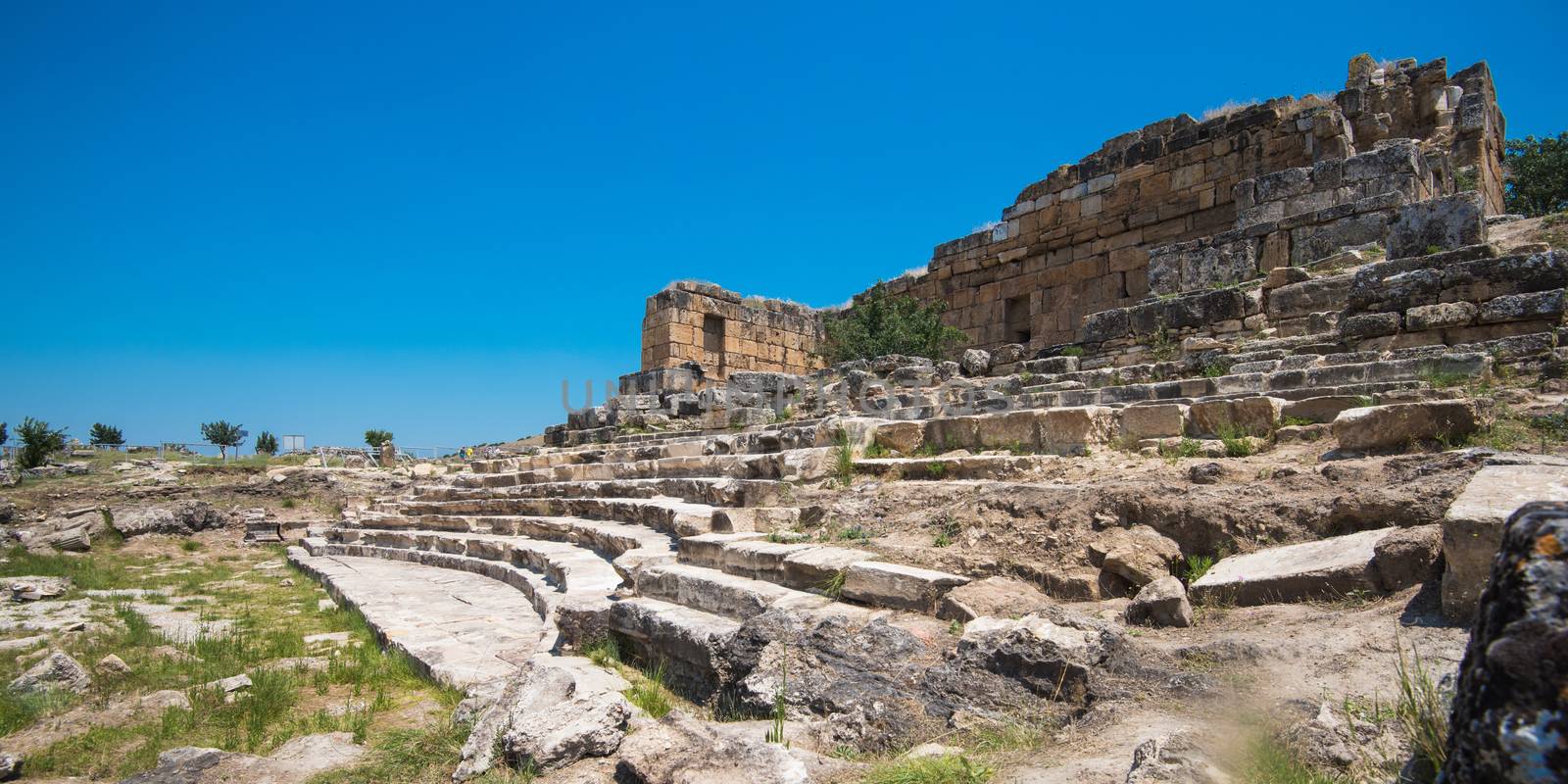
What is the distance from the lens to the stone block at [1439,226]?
691 centimetres

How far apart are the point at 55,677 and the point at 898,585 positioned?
460 centimetres

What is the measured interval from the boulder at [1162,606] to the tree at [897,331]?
37.2 feet

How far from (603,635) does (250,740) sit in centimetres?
160

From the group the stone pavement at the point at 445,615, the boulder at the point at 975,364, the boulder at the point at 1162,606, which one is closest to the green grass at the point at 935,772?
the boulder at the point at 1162,606

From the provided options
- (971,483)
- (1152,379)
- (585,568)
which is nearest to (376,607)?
(585,568)

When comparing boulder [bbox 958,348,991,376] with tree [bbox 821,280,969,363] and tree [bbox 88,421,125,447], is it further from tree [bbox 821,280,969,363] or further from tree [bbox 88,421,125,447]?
tree [bbox 88,421,125,447]

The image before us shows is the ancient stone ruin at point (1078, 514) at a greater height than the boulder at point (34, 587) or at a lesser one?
greater

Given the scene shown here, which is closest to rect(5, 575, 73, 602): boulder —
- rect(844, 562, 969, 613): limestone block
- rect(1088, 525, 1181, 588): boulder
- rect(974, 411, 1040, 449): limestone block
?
rect(844, 562, 969, 613): limestone block

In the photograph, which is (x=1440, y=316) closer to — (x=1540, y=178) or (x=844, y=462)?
(x=844, y=462)

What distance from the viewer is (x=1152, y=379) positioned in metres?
7.33

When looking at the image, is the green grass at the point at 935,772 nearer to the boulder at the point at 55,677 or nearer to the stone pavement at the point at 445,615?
the stone pavement at the point at 445,615

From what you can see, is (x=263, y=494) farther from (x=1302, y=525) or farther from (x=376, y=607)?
(x=1302, y=525)

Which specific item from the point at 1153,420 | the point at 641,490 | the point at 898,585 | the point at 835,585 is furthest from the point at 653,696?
the point at 641,490

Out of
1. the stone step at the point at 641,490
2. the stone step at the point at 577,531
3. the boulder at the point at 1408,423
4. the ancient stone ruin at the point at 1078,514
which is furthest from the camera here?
the stone step at the point at 641,490
